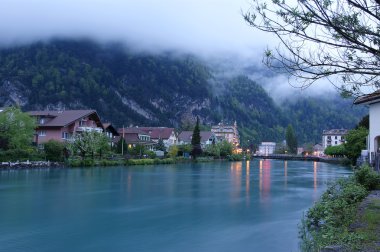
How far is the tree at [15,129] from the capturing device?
150ft

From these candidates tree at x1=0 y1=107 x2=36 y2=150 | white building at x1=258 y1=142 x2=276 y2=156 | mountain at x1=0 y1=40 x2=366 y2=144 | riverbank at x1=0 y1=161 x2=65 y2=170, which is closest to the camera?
riverbank at x1=0 y1=161 x2=65 y2=170

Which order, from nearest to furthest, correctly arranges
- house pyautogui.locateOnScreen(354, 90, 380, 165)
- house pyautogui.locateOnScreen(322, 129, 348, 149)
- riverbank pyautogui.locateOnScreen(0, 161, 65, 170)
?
house pyautogui.locateOnScreen(354, 90, 380, 165) < riverbank pyautogui.locateOnScreen(0, 161, 65, 170) < house pyautogui.locateOnScreen(322, 129, 348, 149)

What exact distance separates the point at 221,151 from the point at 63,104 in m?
68.7

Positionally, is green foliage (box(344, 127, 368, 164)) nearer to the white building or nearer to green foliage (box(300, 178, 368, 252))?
green foliage (box(300, 178, 368, 252))

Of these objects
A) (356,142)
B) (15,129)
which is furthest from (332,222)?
(15,129)

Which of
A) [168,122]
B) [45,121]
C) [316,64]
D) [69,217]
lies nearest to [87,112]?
[45,121]

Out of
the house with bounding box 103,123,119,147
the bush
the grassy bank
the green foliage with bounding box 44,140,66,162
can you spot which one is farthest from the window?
the bush

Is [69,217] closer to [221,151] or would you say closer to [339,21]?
[339,21]

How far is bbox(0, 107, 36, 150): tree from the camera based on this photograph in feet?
150

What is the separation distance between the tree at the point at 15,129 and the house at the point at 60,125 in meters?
8.05

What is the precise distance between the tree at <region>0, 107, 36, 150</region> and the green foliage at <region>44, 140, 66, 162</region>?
8.81ft

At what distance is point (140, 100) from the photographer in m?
170

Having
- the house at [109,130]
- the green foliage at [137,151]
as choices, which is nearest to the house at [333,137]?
the house at [109,130]

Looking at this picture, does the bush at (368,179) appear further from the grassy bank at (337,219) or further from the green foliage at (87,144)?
the green foliage at (87,144)
